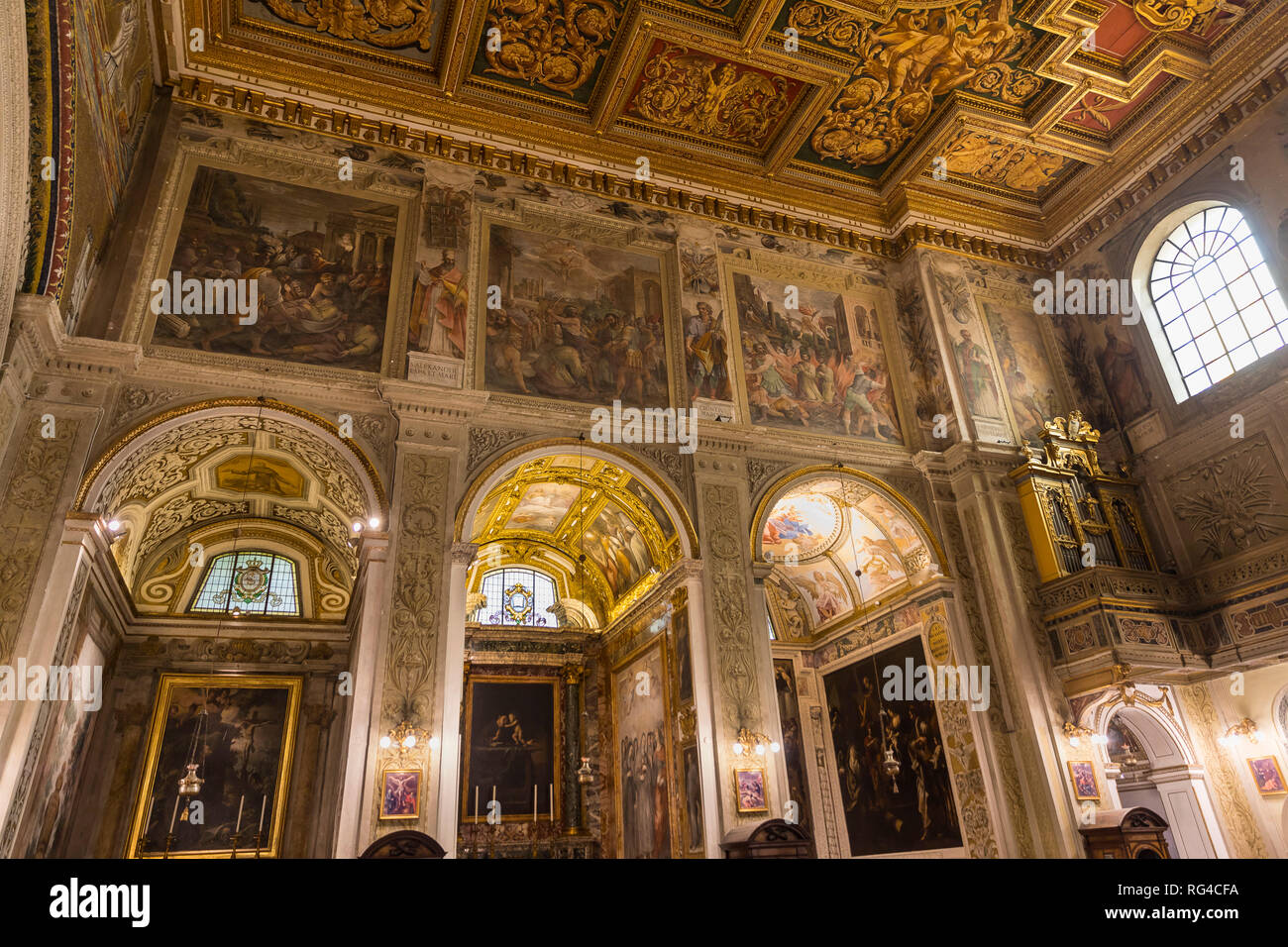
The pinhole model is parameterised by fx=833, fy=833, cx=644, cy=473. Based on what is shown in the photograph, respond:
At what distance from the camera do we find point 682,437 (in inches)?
Result: 557

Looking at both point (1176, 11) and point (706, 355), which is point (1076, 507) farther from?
point (1176, 11)

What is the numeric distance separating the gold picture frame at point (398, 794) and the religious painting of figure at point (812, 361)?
8.15 metres

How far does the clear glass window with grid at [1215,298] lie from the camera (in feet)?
46.4

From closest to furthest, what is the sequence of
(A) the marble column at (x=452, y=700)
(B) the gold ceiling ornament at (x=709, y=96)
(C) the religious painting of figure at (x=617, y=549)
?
(A) the marble column at (x=452, y=700) < (B) the gold ceiling ornament at (x=709, y=96) < (C) the religious painting of figure at (x=617, y=549)

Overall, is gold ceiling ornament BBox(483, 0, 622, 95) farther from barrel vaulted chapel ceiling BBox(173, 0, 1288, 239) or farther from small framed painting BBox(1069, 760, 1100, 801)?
small framed painting BBox(1069, 760, 1100, 801)

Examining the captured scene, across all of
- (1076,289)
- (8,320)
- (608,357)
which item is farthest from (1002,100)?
(8,320)

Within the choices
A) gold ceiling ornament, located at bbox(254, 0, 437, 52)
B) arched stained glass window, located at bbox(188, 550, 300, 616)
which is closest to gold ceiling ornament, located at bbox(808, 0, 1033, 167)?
gold ceiling ornament, located at bbox(254, 0, 437, 52)

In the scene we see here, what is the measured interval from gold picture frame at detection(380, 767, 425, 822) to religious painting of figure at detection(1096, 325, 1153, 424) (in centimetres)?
1433

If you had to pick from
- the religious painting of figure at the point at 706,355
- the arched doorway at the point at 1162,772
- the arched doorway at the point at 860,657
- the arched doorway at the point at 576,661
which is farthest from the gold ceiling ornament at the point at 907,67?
the arched doorway at the point at 1162,772

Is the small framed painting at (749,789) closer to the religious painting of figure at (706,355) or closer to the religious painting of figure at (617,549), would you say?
the religious painting of figure at (617,549)

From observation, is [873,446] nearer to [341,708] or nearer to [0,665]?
[341,708]

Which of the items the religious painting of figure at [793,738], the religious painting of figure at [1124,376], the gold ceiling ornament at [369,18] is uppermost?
the gold ceiling ornament at [369,18]

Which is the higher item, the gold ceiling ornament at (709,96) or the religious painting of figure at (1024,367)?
the gold ceiling ornament at (709,96)
